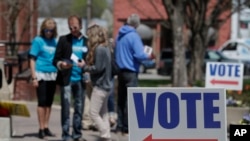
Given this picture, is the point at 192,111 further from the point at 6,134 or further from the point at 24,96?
the point at 24,96

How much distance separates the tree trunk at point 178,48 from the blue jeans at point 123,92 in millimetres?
6503

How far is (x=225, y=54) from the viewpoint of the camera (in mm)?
42312

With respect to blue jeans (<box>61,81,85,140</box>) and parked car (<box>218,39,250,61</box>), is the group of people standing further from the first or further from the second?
parked car (<box>218,39,250,61</box>)

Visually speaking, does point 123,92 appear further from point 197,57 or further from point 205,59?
point 205,59

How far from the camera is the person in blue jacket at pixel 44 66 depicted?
11.3m

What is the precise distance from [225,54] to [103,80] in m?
32.3

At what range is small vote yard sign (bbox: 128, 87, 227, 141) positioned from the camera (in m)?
6.34

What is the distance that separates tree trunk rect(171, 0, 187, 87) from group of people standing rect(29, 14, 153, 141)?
6.72 metres

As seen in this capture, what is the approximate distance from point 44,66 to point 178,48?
27.9 feet

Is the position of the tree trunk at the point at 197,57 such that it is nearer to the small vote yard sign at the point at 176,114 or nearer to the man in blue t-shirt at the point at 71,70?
the man in blue t-shirt at the point at 71,70

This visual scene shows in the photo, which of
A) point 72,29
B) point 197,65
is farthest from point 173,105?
point 197,65

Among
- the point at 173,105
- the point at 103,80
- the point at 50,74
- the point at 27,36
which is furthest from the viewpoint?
the point at 27,36

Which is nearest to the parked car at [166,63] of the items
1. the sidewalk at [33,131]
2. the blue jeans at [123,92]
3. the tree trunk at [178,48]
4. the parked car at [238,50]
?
the parked car at [238,50]

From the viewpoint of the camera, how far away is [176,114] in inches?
250
